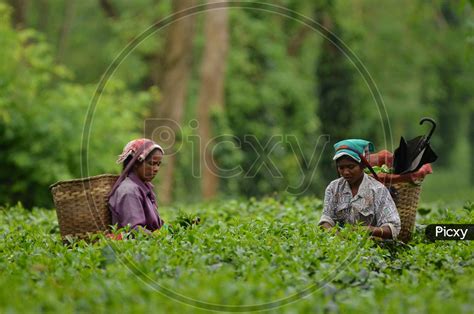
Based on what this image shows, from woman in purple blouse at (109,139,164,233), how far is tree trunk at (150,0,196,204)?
11.9 meters

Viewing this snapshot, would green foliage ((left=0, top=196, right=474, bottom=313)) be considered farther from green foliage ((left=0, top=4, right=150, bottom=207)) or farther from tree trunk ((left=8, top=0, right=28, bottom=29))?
tree trunk ((left=8, top=0, right=28, bottom=29))

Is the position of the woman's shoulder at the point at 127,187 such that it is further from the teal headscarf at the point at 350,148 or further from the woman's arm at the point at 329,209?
the teal headscarf at the point at 350,148

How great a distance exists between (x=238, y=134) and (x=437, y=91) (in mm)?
14101

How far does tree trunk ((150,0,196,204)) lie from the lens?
19.9 meters

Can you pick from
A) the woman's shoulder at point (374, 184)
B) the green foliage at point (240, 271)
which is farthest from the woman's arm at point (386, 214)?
the green foliage at point (240, 271)

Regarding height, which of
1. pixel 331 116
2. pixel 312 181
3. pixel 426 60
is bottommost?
pixel 312 181

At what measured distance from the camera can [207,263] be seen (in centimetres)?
595

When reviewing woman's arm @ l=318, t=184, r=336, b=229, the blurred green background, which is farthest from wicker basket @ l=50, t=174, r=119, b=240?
the blurred green background

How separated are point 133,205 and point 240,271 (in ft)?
6.57

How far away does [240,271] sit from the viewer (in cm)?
578

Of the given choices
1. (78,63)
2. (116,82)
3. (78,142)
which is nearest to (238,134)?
(116,82)

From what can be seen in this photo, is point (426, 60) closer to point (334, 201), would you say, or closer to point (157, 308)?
point (334, 201)

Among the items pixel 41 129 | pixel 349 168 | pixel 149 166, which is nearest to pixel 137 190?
pixel 149 166

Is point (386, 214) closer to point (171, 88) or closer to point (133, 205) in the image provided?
point (133, 205)
